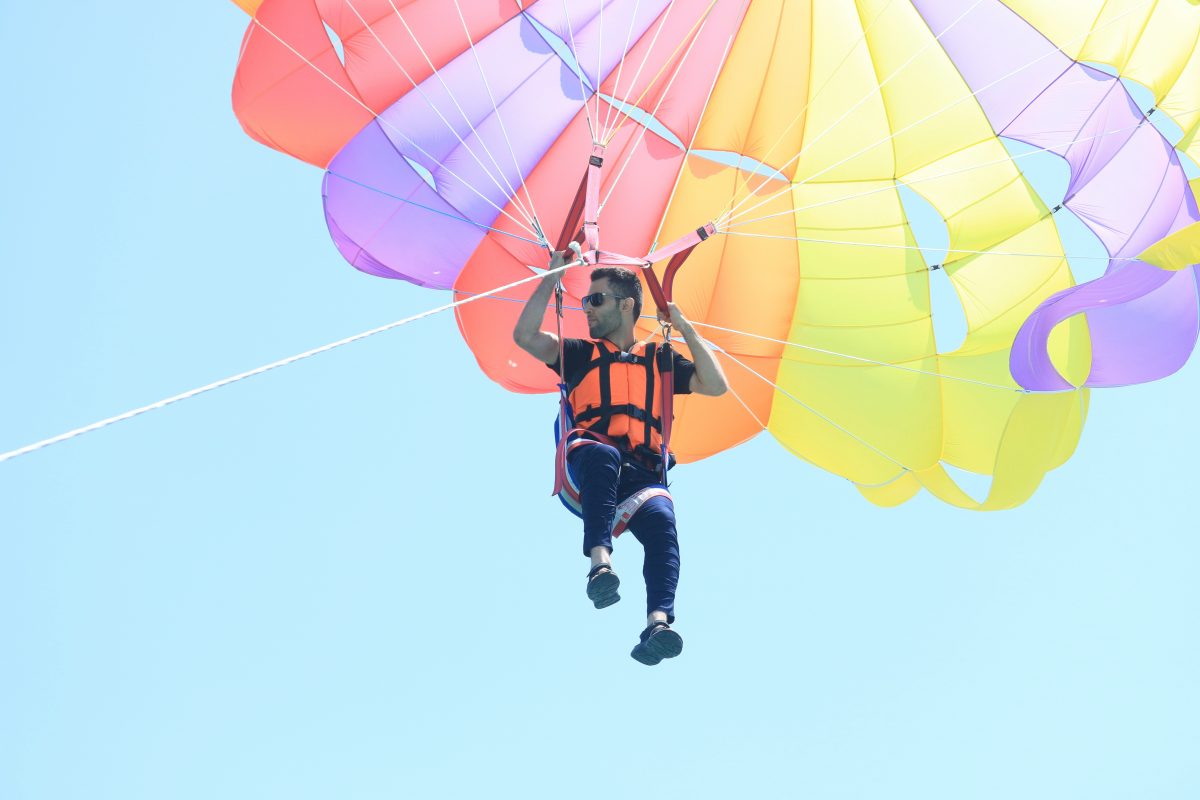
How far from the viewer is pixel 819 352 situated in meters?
8.09

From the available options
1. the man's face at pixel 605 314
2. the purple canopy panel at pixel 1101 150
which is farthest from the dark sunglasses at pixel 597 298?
the purple canopy panel at pixel 1101 150

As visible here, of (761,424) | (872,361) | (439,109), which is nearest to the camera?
(439,109)

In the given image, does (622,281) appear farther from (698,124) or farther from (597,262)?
(698,124)

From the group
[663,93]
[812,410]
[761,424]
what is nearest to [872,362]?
[812,410]

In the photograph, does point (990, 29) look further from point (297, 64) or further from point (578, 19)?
point (297, 64)

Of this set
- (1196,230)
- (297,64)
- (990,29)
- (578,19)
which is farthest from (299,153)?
(1196,230)

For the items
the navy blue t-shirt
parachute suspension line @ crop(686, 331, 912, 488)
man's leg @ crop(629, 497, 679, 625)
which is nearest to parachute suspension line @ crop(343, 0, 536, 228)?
the navy blue t-shirt

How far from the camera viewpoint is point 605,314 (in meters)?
6.69

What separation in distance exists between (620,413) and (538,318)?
480mm

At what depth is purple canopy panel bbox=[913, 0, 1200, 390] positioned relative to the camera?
7633 millimetres

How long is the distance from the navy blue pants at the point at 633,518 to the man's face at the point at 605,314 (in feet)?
1.84

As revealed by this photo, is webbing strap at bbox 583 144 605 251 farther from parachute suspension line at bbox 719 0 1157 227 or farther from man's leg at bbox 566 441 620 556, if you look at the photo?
parachute suspension line at bbox 719 0 1157 227

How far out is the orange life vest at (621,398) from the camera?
653 cm

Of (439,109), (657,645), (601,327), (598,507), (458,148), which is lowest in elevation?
(657,645)
